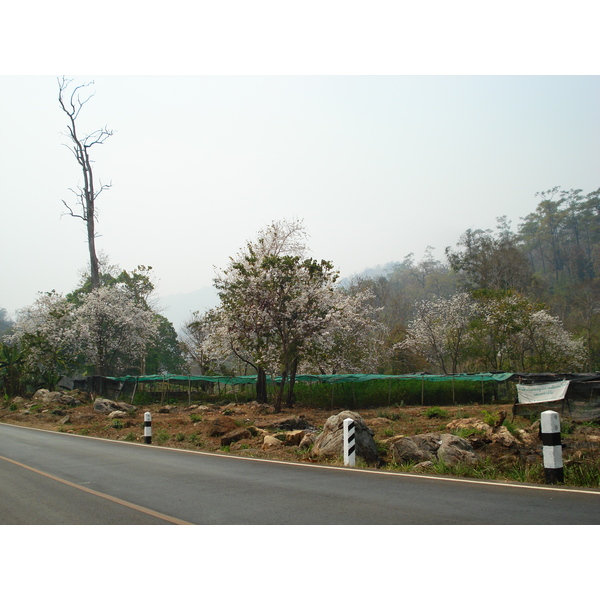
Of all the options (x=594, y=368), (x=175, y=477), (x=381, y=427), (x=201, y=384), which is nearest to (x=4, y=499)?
(x=175, y=477)

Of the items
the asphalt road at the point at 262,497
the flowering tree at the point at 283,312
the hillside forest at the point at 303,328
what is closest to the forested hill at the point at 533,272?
the hillside forest at the point at 303,328

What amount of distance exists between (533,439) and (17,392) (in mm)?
39064

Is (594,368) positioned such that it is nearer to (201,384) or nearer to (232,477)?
(201,384)

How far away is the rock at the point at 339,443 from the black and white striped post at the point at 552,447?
15.1 feet

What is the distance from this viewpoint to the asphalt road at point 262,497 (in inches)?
266

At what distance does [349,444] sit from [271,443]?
4401 mm

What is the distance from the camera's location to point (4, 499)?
8.54 metres

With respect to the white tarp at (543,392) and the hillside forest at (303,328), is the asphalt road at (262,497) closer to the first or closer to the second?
the white tarp at (543,392)

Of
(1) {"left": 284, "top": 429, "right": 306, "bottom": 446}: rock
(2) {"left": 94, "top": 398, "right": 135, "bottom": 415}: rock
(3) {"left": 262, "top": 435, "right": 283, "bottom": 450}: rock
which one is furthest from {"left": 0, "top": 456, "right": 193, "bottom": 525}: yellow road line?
(2) {"left": 94, "top": 398, "right": 135, "bottom": 415}: rock

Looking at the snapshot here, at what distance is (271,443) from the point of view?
628 inches

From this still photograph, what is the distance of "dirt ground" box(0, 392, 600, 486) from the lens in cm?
1311

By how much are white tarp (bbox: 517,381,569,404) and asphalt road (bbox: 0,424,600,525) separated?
10.6 m

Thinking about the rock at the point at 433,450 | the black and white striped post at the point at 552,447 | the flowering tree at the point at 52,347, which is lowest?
the rock at the point at 433,450

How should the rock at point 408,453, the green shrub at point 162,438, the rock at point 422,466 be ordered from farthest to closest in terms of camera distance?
the green shrub at point 162,438 → the rock at point 408,453 → the rock at point 422,466
